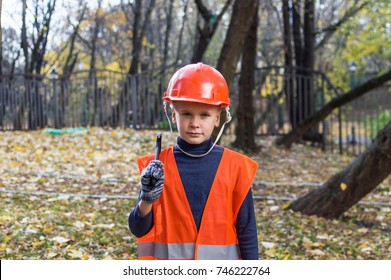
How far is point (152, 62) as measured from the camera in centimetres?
2464

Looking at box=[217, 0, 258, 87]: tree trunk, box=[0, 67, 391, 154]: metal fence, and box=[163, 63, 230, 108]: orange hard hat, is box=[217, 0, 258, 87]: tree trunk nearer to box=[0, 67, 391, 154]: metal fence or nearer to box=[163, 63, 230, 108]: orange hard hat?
box=[163, 63, 230, 108]: orange hard hat

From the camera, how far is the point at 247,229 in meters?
2.33

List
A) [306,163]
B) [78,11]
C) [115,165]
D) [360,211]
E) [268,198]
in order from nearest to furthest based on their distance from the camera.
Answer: [360,211] → [268,198] → [115,165] → [306,163] → [78,11]

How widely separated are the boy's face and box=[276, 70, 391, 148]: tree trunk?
8984 mm

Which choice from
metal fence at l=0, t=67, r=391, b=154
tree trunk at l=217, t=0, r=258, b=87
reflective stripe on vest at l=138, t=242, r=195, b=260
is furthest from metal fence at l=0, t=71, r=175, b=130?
reflective stripe on vest at l=138, t=242, r=195, b=260

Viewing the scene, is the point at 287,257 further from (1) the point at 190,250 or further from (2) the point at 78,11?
(2) the point at 78,11

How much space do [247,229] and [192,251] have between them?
0.26 meters

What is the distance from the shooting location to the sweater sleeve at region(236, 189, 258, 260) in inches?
91.4

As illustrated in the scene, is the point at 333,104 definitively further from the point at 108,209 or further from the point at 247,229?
the point at 247,229

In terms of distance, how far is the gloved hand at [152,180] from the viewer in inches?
81.5

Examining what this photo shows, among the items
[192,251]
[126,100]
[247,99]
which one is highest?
[126,100]

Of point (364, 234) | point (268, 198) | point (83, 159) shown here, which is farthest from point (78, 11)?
point (364, 234)

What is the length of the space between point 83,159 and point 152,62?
601 inches

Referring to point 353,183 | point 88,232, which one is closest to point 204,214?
point 88,232
